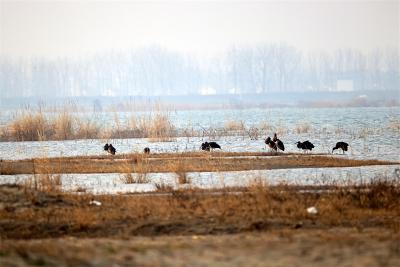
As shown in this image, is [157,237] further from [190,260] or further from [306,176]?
[306,176]

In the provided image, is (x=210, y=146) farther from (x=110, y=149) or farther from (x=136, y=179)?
(x=136, y=179)

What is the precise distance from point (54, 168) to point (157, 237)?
50.3ft

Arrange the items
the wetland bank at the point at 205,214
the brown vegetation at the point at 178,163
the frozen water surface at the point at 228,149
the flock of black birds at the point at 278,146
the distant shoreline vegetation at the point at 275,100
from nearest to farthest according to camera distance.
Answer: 1. the wetland bank at the point at 205,214
2. the frozen water surface at the point at 228,149
3. the brown vegetation at the point at 178,163
4. the flock of black birds at the point at 278,146
5. the distant shoreline vegetation at the point at 275,100

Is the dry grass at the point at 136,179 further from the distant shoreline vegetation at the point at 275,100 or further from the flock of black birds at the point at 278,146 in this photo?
the distant shoreline vegetation at the point at 275,100

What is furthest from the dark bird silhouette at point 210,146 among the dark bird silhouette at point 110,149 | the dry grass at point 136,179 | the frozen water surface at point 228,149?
the dry grass at point 136,179

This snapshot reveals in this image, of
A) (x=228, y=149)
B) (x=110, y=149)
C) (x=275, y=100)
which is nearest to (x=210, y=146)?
(x=228, y=149)

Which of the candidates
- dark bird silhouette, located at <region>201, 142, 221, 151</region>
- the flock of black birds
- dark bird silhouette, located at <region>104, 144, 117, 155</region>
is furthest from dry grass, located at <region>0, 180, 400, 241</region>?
dark bird silhouette, located at <region>104, 144, 117, 155</region>

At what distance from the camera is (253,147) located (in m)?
36.9

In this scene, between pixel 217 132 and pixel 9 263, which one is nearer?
pixel 9 263

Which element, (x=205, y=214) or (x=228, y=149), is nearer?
(x=205, y=214)

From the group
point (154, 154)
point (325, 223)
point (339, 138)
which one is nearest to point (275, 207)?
point (325, 223)

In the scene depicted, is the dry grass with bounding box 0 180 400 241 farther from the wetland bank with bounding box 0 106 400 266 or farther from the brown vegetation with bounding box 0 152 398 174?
the brown vegetation with bounding box 0 152 398 174

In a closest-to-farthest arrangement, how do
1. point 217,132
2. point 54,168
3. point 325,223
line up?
point 325,223, point 54,168, point 217,132

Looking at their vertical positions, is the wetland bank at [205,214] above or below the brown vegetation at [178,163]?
above
